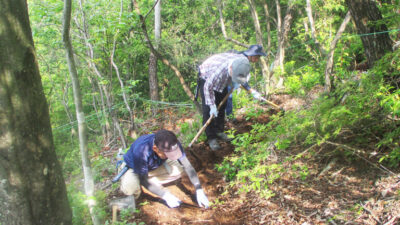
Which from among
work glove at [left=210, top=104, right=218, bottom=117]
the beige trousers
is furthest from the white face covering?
the beige trousers

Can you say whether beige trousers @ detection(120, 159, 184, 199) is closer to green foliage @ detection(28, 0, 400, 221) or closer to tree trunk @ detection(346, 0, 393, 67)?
green foliage @ detection(28, 0, 400, 221)

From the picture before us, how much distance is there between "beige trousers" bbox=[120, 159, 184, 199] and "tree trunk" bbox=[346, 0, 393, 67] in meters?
2.74

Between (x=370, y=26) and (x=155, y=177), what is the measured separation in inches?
123

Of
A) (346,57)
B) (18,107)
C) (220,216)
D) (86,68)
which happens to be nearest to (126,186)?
(220,216)

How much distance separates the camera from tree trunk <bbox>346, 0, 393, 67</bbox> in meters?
2.64

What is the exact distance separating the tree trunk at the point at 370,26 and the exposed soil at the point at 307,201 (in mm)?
1222

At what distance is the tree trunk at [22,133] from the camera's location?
1.68 meters

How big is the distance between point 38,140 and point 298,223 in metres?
2.21

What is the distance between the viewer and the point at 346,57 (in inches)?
192

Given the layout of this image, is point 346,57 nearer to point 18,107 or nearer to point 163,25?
point 18,107

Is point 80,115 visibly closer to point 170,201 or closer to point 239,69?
point 170,201

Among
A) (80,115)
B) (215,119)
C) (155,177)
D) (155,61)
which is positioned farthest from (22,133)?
(155,61)

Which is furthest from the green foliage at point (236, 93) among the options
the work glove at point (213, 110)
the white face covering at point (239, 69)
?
the white face covering at point (239, 69)

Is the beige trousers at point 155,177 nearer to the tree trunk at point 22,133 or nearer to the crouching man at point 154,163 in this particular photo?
the crouching man at point 154,163
